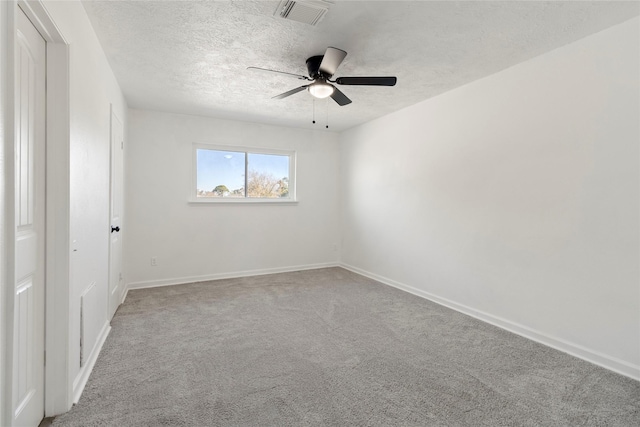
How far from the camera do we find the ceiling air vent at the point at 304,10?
1.87m

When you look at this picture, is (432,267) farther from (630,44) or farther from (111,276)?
(111,276)

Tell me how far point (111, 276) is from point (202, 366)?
58.3 inches

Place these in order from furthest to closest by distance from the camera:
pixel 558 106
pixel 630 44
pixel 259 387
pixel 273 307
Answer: pixel 273 307 → pixel 558 106 → pixel 630 44 → pixel 259 387

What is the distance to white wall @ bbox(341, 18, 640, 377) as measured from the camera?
2.18m

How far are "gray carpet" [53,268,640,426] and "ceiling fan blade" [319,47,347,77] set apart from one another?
2207mm

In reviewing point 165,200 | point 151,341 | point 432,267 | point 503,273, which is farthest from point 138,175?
point 503,273

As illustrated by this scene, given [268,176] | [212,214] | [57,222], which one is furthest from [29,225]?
[268,176]

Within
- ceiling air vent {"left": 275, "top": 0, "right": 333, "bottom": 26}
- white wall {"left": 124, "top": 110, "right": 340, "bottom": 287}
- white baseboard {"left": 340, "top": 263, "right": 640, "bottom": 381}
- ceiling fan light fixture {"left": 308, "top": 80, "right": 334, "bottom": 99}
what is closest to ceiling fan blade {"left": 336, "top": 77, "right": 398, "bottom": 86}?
ceiling fan light fixture {"left": 308, "top": 80, "right": 334, "bottom": 99}

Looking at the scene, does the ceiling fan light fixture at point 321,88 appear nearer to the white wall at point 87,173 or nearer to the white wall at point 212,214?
the white wall at point 87,173

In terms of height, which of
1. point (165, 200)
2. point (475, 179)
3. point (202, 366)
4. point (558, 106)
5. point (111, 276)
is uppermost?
point (558, 106)

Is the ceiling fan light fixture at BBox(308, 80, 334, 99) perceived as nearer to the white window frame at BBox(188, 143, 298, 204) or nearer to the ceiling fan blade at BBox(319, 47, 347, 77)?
the ceiling fan blade at BBox(319, 47, 347, 77)

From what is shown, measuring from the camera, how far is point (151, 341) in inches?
101

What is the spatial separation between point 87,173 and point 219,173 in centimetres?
267

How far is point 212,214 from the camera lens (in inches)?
181
